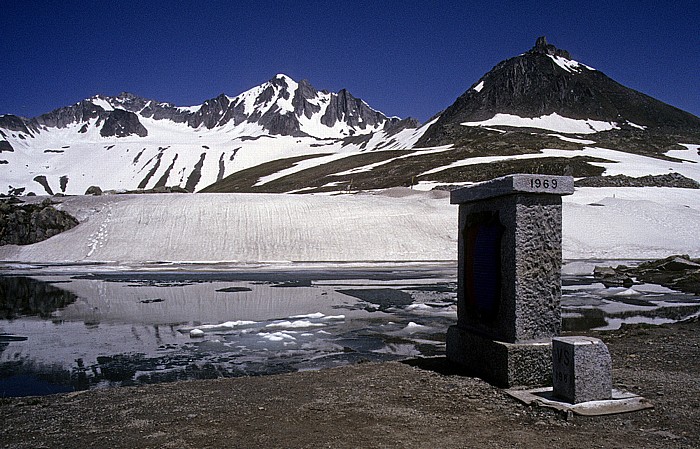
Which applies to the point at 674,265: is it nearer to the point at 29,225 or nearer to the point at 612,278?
the point at 612,278

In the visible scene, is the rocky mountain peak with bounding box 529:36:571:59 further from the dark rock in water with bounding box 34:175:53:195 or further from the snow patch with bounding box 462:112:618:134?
the dark rock in water with bounding box 34:175:53:195

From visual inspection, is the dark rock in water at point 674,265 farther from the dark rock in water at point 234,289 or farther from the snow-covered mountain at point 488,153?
the snow-covered mountain at point 488,153

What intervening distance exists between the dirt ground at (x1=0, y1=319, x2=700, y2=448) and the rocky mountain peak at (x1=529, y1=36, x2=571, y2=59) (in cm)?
18895

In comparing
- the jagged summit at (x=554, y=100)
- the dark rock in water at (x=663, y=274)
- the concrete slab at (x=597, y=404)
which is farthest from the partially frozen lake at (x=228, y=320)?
the jagged summit at (x=554, y=100)

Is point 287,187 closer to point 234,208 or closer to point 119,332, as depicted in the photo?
point 234,208

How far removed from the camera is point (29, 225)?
42.5 m

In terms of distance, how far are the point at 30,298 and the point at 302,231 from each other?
22870mm

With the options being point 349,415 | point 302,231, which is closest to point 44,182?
point 302,231

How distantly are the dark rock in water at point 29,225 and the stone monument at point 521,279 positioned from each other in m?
41.5

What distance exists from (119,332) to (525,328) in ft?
33.1

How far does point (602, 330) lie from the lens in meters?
13.3

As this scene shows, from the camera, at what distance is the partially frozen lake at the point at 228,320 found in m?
10.4

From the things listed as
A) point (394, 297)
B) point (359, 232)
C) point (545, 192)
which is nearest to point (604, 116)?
point (359, 232)

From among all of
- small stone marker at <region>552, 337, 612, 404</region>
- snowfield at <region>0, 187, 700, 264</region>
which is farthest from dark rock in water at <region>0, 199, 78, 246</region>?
small stone marker at <region>552, 337, 612, 404</region>
